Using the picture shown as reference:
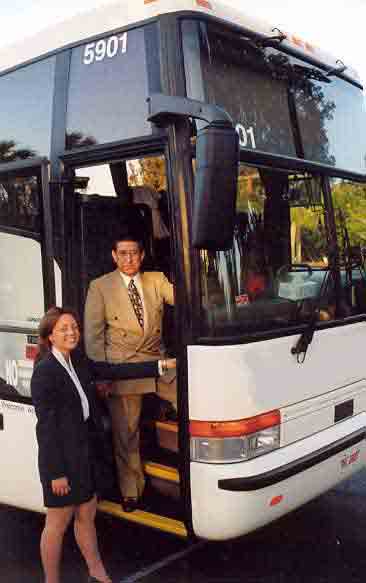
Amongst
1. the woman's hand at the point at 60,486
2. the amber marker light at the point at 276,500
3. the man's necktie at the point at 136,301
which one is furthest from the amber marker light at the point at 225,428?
the man's necktie at the point at 136,301

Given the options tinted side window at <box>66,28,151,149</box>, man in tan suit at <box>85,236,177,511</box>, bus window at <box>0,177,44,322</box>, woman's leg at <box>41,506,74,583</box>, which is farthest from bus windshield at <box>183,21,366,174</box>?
woman's leg at <box>41,506,74,583</box>

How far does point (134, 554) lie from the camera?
4609 mm

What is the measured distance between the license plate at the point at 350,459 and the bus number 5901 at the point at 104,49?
2857mm

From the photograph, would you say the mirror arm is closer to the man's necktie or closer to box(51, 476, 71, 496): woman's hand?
the man's necktie

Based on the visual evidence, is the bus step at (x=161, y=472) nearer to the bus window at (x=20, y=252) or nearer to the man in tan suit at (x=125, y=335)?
the man in tan suit at (x=125, y=335)

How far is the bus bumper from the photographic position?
3756 millimetres

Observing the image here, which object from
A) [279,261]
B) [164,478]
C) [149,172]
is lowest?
[164,478]

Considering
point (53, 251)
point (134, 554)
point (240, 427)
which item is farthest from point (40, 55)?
point (134, 554)

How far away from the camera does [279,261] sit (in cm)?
415

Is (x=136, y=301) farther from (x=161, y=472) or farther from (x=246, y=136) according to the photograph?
(x=246, y=136)

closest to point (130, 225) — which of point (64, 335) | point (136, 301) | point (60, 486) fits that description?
point (136, 301)

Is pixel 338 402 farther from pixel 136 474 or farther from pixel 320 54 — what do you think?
pixel 320 54

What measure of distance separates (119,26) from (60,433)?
7.74 ft

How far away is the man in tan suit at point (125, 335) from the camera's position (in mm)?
4484
